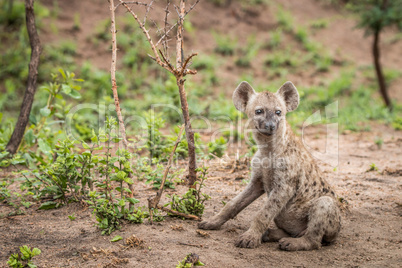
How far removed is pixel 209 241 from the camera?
12.2ft

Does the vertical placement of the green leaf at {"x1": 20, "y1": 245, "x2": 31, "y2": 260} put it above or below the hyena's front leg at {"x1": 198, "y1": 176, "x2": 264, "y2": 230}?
below

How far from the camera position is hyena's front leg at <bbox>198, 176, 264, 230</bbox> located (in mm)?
4047

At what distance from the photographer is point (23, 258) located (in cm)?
312

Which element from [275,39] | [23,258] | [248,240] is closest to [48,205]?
[23,258]

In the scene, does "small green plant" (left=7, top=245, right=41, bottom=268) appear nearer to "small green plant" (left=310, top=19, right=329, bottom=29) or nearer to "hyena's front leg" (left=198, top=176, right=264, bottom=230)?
"hyena's front leg" (left=198, top=176, right=264, bottom=230)

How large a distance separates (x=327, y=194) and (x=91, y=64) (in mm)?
8257

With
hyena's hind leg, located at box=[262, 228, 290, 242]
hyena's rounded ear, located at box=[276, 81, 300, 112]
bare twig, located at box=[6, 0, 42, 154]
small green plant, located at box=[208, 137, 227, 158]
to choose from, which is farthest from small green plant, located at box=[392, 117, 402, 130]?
bare twig, located at box=[6, 0, 42, 154]

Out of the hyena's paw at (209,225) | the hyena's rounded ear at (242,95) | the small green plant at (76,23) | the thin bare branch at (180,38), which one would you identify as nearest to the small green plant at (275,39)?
the small green plant at (76,23)

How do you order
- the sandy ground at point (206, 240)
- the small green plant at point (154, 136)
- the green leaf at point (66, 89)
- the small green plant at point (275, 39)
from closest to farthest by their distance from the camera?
the sandy ground at point (206, 240), the green leaf at point (66, 89), the small green plant at point (154, 136), the small green plant at point (275, 39)

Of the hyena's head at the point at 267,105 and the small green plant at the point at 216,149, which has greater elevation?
the hyena's head at the point at 267,105

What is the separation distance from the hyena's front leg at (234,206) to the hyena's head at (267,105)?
579 mm

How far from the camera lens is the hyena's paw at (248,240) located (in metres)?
3.72

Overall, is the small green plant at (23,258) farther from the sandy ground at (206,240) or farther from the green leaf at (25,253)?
the sandy ground at (206,240)

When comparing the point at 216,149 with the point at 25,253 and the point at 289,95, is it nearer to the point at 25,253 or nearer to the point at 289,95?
the point at 289,95
